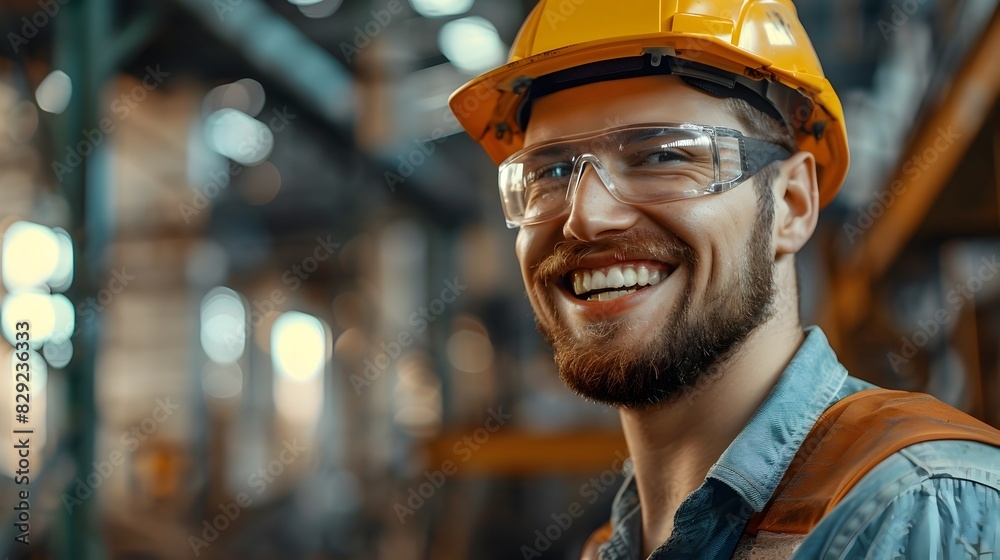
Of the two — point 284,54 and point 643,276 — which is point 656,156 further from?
point 284,54

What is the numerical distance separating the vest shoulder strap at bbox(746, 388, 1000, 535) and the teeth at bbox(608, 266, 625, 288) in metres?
0.55

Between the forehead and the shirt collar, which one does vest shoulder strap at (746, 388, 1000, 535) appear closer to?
the shirt collar

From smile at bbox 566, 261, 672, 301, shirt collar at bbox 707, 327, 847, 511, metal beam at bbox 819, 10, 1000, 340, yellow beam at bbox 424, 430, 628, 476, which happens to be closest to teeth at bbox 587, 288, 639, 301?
smile at bbox 566, 261, 672, 301

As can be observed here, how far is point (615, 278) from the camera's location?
2.07 metres

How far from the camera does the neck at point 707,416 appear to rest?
2.04 m

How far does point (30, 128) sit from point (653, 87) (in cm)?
1305

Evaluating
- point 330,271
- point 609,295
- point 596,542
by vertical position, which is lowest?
point 596,542

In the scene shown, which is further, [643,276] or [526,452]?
[526,452]

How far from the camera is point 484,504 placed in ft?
33.2

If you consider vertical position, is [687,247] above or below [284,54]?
below

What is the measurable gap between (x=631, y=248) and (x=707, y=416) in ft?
1.48

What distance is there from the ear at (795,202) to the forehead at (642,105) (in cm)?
19

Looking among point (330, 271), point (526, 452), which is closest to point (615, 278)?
point (526, 452)

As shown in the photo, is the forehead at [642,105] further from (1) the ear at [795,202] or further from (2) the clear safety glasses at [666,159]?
(1) the ear at [795,202]
